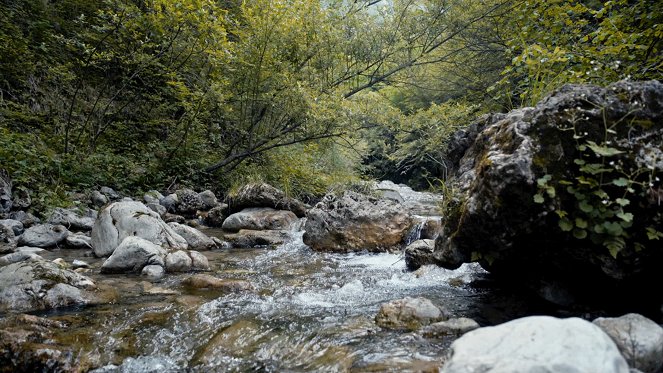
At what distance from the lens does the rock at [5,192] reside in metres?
7.57

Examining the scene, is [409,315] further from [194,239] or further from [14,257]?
[14,257]

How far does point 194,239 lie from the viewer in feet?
25.5

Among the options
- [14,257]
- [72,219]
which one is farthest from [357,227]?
[72,219]

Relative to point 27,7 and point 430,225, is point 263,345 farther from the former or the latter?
point 27,7

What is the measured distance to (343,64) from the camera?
39.4ft

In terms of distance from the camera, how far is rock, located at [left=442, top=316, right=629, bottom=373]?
1772 millimetres

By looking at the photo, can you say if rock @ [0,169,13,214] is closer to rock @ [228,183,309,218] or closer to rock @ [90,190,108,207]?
rock @ [90,190,108,207]

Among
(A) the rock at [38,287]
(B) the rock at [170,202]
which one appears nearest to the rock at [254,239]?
(B) the rock at [170,202]

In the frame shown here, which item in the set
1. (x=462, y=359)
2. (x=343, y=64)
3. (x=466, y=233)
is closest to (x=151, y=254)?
(x=466, y=233)

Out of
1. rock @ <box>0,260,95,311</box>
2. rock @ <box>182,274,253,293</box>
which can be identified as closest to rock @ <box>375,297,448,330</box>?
rock @ <box>182,274,253,293</box>

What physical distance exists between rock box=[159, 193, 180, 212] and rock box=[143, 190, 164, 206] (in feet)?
0.38

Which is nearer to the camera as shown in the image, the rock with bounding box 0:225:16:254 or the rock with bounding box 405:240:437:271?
the rock with bounding box 405:240:437:271

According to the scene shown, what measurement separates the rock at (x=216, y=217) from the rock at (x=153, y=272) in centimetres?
467

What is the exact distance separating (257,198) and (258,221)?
1.02 m
